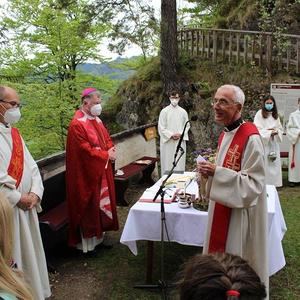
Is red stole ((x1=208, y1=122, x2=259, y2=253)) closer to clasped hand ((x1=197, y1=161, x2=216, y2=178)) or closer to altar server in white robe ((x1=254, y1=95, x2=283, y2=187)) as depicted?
clasped hand ((x1=197, y1=161, x2=216, y2=178))

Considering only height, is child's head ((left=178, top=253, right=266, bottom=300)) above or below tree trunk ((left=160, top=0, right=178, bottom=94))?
below

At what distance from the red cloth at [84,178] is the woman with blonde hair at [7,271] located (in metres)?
3.48

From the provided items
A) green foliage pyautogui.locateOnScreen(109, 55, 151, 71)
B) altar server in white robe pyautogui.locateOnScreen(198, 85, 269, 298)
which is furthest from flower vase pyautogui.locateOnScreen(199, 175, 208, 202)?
green foliage pyautogui.locateOnScreen(109, 55, 151, 71)

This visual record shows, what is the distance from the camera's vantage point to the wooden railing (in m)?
12.5

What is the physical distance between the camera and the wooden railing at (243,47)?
12477 mm

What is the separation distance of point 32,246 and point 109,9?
33.9 ft

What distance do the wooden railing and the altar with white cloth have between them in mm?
9010

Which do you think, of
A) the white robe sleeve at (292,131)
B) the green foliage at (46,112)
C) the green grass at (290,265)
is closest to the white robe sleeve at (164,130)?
the white robe sleeve at (292,131)

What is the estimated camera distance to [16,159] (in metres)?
4.17

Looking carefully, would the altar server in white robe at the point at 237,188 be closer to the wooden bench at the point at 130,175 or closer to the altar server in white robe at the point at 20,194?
the altar server in white robe at the point at 20,194

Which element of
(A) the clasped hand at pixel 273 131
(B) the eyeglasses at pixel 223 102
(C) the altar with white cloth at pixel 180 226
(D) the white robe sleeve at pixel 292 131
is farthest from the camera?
(D) the white robe sleeve at pixel 292 131

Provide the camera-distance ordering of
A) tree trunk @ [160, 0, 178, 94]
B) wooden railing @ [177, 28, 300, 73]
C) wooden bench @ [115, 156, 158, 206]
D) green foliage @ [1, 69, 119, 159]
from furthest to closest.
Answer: green foliage @ [1, 69, 119, 159] → tree trunk @ [160, 0, 178, 94] → wooden railing @ [177, 28, 300, 73] → wooden bench @ [115, 156, 158, 206]

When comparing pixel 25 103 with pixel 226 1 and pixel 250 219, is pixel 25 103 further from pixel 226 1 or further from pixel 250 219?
pixel 250 219

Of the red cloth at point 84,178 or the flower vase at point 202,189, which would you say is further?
the red cloth at point 84,178
